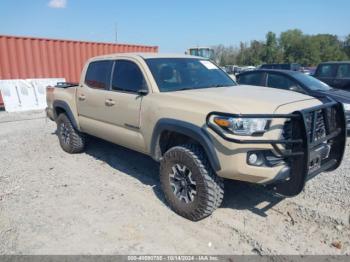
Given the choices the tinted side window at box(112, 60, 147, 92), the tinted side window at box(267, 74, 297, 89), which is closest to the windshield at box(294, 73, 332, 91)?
the tinted side window at box(267, 74, 297, 89)

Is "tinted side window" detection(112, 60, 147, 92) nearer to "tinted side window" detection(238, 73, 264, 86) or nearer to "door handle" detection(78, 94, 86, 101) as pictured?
"door handle" detection(78, 94, 86, 101)

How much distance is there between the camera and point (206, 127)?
3.10 meters

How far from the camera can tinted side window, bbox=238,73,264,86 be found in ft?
25.4

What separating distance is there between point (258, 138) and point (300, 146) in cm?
41

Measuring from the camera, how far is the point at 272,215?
3.56 meters

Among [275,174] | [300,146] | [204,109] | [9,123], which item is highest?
[204,109]

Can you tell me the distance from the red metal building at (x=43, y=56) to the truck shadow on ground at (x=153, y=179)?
7.09 meters

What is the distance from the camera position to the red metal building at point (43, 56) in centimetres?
1153

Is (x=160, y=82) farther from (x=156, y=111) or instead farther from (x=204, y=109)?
(x=204, y=109)

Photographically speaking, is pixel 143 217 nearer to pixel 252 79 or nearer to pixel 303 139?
pixel 303 139

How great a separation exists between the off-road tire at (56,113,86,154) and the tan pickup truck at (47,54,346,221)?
1.03 meters

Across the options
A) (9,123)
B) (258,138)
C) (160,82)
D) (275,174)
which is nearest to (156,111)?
(160,82)

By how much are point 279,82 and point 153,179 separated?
429cm

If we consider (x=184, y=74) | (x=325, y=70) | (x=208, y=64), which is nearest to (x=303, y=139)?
(x=184, y=74)
